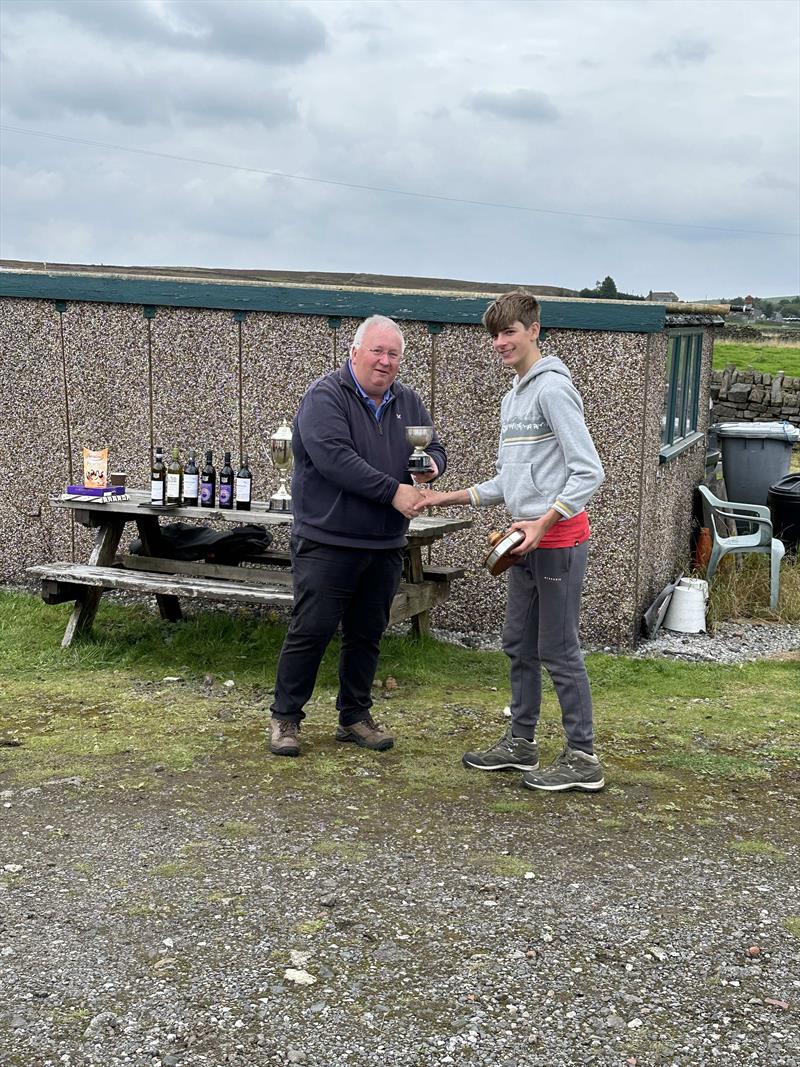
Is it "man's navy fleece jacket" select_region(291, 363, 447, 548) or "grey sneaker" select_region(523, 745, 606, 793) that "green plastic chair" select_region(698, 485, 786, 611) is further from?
"man's navy fleece jacket" select_region(291, 363, 447, 548)

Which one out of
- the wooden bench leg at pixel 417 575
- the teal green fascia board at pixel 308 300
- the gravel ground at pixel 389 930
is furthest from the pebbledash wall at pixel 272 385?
the gravel ground at pixel 389 930

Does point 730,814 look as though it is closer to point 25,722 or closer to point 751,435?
point 25,722

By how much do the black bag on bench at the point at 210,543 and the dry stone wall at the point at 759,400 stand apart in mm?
15266

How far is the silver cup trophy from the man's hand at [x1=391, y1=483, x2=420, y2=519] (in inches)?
9.4

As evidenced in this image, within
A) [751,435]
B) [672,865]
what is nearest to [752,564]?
[751,435]

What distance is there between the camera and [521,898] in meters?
4.22

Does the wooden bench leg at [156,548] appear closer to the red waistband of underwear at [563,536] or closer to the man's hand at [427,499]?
the man's hand at [427,499]

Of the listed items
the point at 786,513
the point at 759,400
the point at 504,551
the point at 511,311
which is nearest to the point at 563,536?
the point at 504,551

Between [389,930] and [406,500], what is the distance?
195 centimetres

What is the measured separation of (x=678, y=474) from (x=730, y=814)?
16.7ft

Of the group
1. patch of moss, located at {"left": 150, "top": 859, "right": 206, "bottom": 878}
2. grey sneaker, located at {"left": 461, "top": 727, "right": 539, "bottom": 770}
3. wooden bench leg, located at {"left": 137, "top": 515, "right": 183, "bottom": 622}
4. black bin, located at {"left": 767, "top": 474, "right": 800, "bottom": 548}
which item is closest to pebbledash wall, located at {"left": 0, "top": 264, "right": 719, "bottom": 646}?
wooden bench leg, located at {"left": 137, "top": 515, "right": 183, "bottom": 622}

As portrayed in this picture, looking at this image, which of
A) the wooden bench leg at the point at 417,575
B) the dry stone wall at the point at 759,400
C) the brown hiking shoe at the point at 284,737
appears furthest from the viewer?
the dry stone wall at the point at 759,400

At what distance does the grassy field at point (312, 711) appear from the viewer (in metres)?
5.59

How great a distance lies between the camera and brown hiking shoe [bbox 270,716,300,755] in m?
5.70
